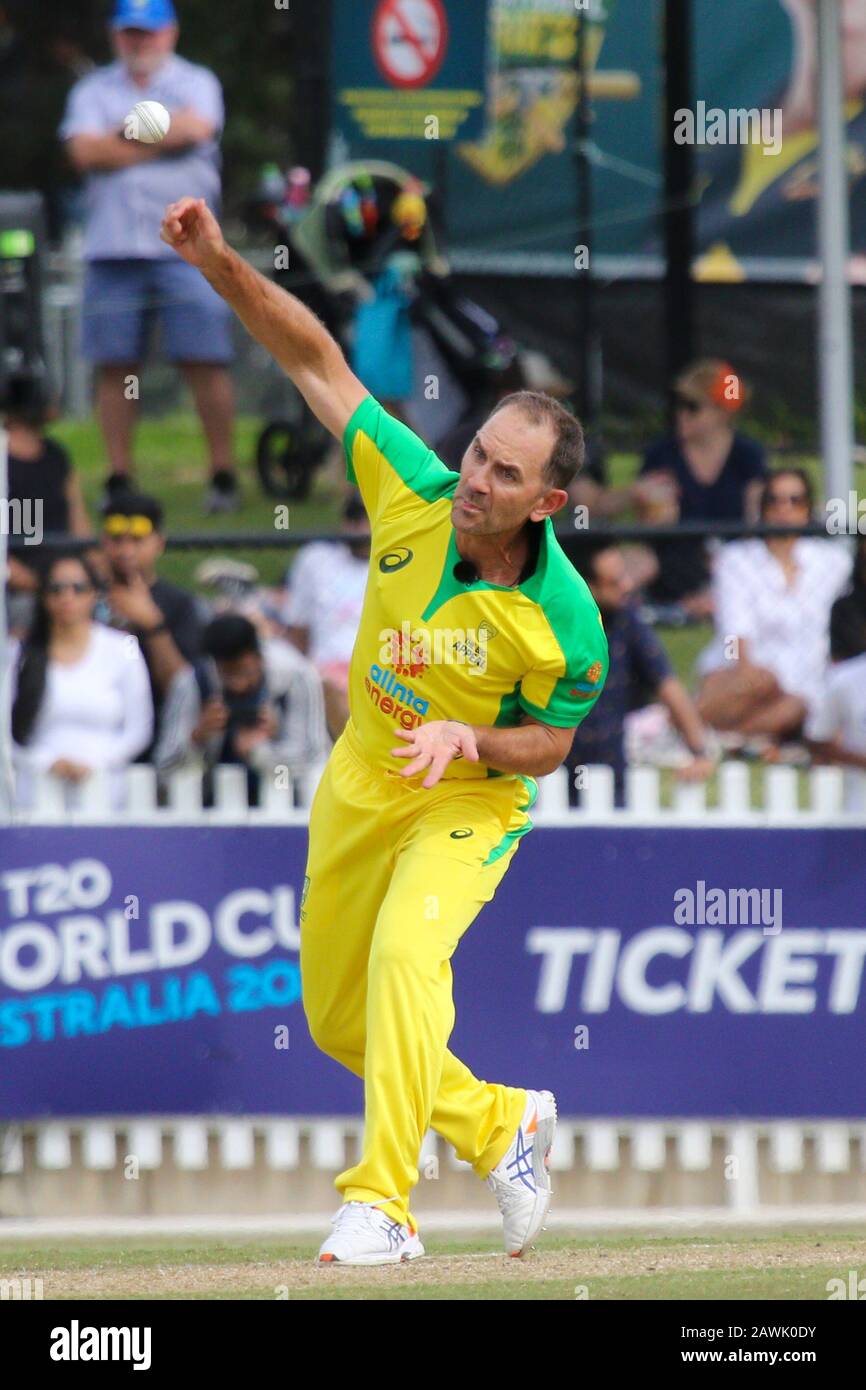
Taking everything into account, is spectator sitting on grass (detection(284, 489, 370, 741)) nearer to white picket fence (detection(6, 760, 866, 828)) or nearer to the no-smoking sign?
white picket fence (detection(6, 760, 866, 828))

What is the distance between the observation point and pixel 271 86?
30312 millimetres

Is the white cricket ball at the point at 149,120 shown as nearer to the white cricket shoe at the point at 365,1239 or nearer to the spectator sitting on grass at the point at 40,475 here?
the white cricket shoe at the point at 365,1239

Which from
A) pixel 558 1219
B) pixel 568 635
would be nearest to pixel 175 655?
pixel 558 1219

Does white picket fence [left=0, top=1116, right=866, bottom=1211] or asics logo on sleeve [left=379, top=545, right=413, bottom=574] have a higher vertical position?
asics logo on sleeve [left=379, top=545, right=413, bottom=574]

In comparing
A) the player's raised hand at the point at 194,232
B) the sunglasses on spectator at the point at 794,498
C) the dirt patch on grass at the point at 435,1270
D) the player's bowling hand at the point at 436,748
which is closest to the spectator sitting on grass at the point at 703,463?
the sunglasses on spectator at the point at 794,498

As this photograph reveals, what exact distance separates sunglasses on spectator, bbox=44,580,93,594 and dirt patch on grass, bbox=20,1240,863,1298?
9.66 ft

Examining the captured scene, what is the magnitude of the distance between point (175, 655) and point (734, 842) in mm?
2295

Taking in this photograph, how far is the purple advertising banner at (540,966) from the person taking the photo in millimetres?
8461

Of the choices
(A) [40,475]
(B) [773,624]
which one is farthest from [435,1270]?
(A) [40,475]

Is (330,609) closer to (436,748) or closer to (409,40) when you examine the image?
(436,748)

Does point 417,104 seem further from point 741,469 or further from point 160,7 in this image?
point 741,469

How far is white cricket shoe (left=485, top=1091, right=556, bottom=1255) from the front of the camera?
6219mm

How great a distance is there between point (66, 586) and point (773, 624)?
9.68 ft

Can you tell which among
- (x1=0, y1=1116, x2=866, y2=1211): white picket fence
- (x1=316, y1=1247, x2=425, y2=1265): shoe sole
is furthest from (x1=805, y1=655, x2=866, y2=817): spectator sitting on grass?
(x1=316, y1=1247, x2=425, y2=1265): shoe sole
